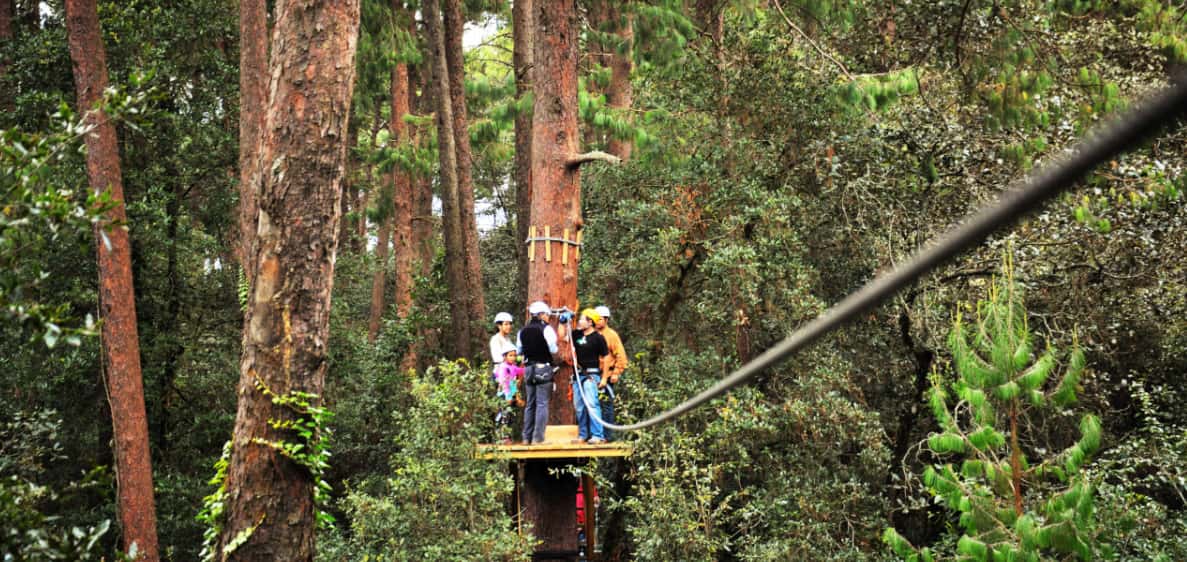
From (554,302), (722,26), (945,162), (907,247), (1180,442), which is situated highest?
(722,26)

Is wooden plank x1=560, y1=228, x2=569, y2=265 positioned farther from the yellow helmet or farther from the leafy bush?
the leafy bush

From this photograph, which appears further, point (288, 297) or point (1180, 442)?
point (1180, 442)

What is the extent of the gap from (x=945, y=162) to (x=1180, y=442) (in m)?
3.54

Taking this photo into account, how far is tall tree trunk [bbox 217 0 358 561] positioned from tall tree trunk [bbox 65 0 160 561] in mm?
6464

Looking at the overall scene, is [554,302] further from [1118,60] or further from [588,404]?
[1118,60]

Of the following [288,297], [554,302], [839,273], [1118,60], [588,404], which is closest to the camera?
[288,297]

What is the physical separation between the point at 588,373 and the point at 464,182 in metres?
6.88

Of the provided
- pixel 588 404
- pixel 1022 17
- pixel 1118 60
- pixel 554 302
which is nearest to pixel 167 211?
pixel 554 302

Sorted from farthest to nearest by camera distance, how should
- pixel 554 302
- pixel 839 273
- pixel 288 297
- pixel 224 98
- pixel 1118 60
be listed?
pixel 224 98 → pixel 839 273 → pixel 1118 60 → pixel 554 302 → pixel 288 297

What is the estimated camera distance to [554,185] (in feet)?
35.0

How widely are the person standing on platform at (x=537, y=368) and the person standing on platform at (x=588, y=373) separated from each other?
0.82 ft

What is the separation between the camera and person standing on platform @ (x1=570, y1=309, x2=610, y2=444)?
31.3ft

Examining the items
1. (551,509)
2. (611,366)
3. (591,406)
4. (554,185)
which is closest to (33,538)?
(591,406)

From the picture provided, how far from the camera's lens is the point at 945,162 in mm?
11234
